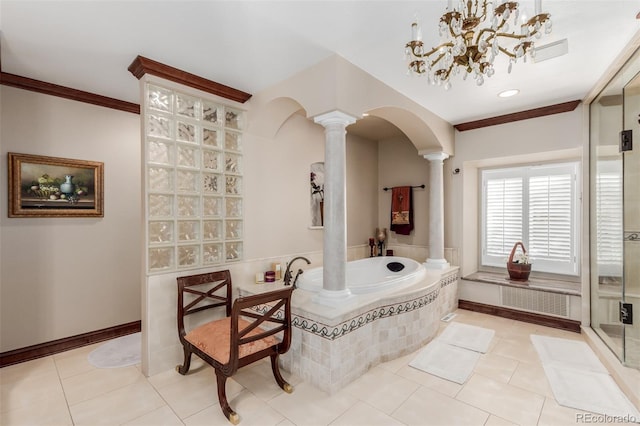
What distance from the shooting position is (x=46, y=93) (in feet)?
8.80

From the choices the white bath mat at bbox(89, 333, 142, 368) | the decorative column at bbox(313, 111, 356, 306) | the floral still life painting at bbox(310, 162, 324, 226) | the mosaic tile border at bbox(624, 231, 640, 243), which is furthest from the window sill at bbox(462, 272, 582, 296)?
the white bath mat at bbox(89, 333, 142, 368)

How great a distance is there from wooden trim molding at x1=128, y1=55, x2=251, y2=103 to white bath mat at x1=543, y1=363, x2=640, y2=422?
3.55 m

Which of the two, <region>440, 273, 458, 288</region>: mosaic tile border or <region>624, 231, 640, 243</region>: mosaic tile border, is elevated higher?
<region>624, 231, 640, 243</region>: mosaic tile border

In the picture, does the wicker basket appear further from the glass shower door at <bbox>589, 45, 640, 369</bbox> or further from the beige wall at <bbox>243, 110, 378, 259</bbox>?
the beige wall at <bbox>243, 110, 378, 259</bbox>

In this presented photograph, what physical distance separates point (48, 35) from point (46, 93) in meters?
0.96

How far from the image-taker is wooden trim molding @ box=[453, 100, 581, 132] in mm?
3299

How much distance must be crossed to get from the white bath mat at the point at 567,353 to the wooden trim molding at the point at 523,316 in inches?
12.6

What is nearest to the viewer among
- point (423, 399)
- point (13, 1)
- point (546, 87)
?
point (13, 1)

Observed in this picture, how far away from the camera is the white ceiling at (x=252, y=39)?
176cm

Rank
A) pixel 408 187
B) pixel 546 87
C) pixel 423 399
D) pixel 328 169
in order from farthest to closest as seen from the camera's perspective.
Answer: pixel 408 187, pixel 546 87, pixel 328 169, pixel 423 399

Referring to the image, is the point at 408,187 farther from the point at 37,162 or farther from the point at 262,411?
the point at 37,162

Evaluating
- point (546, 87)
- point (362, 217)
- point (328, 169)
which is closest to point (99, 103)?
point (328, 169)

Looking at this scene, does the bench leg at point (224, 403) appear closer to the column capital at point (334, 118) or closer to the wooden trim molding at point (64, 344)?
the wooden trim molding at point (64, 344)

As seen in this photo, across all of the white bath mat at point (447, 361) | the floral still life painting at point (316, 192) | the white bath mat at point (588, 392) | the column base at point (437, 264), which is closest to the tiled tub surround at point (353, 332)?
the white bath mat at point (447, 361)
